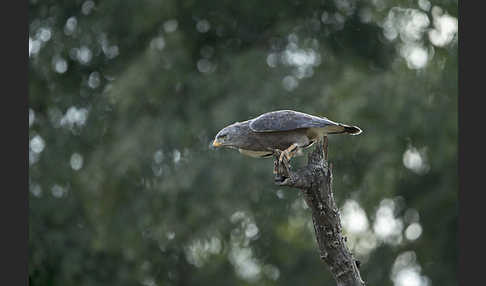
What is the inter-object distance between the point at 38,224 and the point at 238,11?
4.50 m

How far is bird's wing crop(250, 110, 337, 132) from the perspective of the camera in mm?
4773

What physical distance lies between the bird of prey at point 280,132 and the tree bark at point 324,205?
0.10 metres

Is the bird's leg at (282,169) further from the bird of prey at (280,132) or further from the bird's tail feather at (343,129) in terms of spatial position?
the bird's tail feather at (343,129)

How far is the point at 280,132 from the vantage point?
4875mm

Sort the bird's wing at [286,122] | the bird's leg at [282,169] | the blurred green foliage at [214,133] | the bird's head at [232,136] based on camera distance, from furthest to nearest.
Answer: the blurred green foliage at [214,133] → the bird's head at [232,136] → the bird's wing at [286,122] → the bird's leg at [282,169]

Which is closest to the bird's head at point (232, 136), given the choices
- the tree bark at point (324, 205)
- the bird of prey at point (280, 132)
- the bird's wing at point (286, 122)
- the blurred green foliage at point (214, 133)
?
the bird of prey at point (280, 132)

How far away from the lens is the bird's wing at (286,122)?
4.77 m

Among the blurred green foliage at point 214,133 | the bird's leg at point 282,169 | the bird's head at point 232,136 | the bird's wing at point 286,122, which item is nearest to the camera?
the bird's leg at point 282,169

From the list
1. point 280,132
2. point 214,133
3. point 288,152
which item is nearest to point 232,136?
point 280,132

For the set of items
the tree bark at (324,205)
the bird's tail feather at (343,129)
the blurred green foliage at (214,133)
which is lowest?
the tree bark at (324,205)

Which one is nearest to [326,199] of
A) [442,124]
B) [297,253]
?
[442,124]

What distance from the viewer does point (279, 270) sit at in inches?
474

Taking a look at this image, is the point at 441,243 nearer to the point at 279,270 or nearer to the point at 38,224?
the point at 279,270

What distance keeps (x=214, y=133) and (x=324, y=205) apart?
589 centimetres
